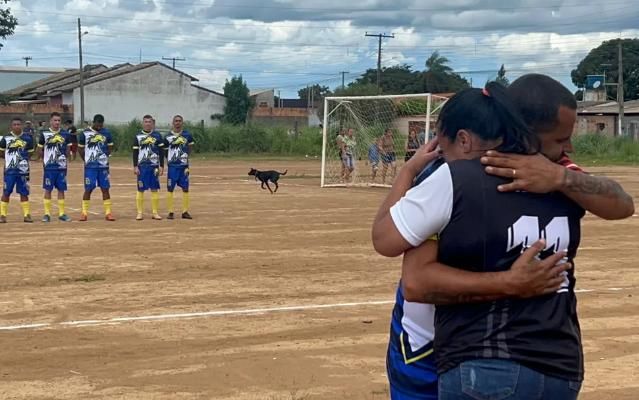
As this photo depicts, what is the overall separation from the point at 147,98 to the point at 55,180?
231ft

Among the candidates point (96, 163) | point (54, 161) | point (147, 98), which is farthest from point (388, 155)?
point (147, 98)

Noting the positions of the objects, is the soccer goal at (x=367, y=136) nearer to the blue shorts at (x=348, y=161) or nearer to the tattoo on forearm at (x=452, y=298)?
the blue shorts at (x=348, y=161)

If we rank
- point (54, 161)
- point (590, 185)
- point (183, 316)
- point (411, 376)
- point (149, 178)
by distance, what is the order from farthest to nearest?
1. point (149, 178)
2. point (54, 161)
3. point (183, 316)
4. point (411, 376)
5. point (590, 185)

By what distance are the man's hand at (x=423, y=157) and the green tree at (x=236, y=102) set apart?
89304 mm

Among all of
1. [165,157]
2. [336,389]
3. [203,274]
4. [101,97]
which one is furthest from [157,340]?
[101,97]

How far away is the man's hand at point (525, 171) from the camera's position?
3.33m

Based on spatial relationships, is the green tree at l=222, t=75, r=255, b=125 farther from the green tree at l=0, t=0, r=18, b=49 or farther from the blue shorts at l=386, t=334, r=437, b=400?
the blue shorts at l=386, t=334, r=437, b=400

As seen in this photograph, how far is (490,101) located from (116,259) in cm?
1151

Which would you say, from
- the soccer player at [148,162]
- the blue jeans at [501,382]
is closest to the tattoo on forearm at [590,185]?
the blue jeans at [501,382]

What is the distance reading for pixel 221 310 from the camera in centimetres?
1041

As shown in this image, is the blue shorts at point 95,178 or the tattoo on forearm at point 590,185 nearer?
the tattoo on forearm at point 590,185

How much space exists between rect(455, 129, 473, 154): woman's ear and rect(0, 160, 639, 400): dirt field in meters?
3.97

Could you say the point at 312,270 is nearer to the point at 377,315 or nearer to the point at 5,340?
the point at 377,315

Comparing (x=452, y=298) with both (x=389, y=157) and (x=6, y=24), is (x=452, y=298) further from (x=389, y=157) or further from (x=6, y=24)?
(x=6, y=24)
